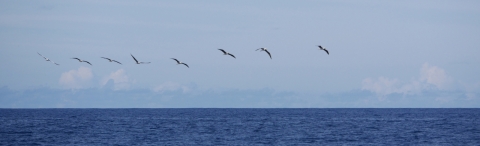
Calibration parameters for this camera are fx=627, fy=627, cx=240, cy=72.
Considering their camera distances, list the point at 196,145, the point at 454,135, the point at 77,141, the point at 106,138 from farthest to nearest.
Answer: the point at 454,135
the point at 106,138
the point at 77,141
the point at 196,145

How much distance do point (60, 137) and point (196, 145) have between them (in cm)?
2326

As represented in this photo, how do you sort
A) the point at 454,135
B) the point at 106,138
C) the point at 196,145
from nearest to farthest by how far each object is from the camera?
the point at 196,145, the point at 106,138, the point at 454,135

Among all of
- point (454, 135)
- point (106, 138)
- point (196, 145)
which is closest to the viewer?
point (196, 145)

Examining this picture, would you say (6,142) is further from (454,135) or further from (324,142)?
(454,135)

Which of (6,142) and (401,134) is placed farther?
(401,134)

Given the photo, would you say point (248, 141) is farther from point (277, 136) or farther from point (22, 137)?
point (22, 137)

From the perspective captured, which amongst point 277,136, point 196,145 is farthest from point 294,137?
point 196,145

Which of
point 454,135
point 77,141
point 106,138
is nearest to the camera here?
point 77,141

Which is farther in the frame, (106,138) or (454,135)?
(454,135)

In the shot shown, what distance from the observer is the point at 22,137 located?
284 feet

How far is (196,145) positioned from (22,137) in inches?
1065

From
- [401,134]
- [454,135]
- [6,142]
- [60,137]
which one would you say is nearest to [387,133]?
[401,134]

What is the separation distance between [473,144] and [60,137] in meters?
55.2

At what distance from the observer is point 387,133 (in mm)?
97250
